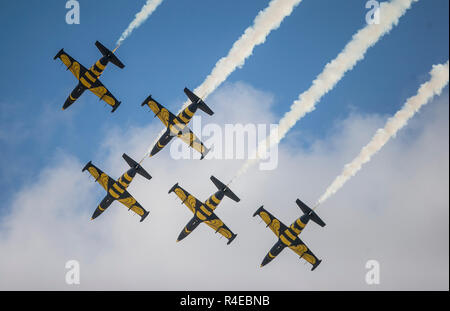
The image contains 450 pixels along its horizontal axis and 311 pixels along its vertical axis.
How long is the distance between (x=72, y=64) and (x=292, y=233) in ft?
74.6

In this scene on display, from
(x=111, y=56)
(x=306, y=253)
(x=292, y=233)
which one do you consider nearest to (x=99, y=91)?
(x=111, y=56)

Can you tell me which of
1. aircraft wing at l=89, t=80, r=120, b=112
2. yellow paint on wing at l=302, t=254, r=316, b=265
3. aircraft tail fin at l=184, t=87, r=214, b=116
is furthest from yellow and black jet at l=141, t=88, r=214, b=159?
yellow paint on wing at l=302, t=254, r=316, b=265

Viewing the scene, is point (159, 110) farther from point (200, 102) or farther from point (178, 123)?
point (200, 102)

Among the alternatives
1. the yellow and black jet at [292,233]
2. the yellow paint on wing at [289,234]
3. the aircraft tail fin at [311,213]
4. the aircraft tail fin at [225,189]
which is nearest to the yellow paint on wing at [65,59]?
the aircraft tail fin at [225,189]

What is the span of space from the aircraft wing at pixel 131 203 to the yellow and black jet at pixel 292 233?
1058 centimetres

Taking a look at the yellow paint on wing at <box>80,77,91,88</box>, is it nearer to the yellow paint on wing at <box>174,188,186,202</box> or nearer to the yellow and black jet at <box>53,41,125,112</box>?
the yellow and black jet at <box>53,41,125,112</box>

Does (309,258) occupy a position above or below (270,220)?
below

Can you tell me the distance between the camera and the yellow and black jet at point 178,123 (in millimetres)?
48112

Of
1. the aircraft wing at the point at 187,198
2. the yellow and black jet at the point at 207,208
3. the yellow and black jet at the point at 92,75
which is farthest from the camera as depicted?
the aircraft wing at the point at 187,198

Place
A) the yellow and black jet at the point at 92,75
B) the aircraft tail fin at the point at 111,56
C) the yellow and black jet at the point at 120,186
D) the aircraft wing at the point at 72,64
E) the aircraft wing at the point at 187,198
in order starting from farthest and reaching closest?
1. the aircraft wing at the point at 187,198
2. the aircraft wing at the point at 72,64
3. the yellow and black jet at the point at 120,186
4. the yellow and black jet at the point at 92,75
5. the aircraft tail fin at the point at 111,56

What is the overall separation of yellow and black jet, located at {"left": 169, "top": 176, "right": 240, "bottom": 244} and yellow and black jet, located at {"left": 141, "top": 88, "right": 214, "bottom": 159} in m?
3.64

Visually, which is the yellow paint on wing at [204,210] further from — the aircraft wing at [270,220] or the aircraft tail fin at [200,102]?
the aircraft tail fin at [200,102]

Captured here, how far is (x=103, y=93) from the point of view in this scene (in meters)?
52.6

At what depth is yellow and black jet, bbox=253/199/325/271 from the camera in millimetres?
48469
